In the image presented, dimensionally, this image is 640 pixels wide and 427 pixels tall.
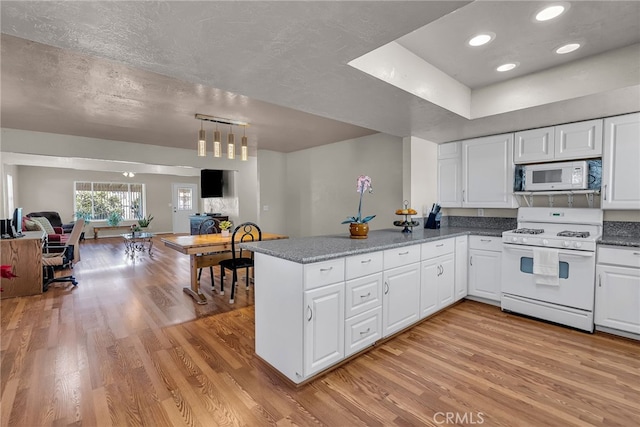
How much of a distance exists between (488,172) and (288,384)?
10.5 feet

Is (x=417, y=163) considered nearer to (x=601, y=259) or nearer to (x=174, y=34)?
(x=601, y=259)

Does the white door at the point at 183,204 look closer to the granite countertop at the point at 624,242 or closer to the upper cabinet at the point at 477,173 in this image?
the upper cabinet at the point at 477,173

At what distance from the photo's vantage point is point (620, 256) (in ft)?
8.21

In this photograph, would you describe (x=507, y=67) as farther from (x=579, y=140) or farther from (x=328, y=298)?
(x=328, y=298)

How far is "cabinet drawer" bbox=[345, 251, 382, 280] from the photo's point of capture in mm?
2090

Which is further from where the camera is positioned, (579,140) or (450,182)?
(450,182)

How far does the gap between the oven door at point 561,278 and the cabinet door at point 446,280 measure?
1.65ft

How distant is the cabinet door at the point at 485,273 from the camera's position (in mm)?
3209

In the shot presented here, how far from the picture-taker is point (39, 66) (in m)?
2.32

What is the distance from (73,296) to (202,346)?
8.11 ft

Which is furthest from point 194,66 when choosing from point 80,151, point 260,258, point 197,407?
point 80,151

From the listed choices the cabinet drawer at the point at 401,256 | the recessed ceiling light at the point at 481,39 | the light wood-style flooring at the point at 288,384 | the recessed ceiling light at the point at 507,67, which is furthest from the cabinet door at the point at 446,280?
the recessed ceiling light at the point at 481,39

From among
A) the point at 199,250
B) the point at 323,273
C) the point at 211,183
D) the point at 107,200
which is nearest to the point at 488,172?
the point at 323,273

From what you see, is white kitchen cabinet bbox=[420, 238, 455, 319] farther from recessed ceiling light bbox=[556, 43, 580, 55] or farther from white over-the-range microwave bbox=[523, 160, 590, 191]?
recessed ceiling light bbox=[556, 43, 580, 55]
